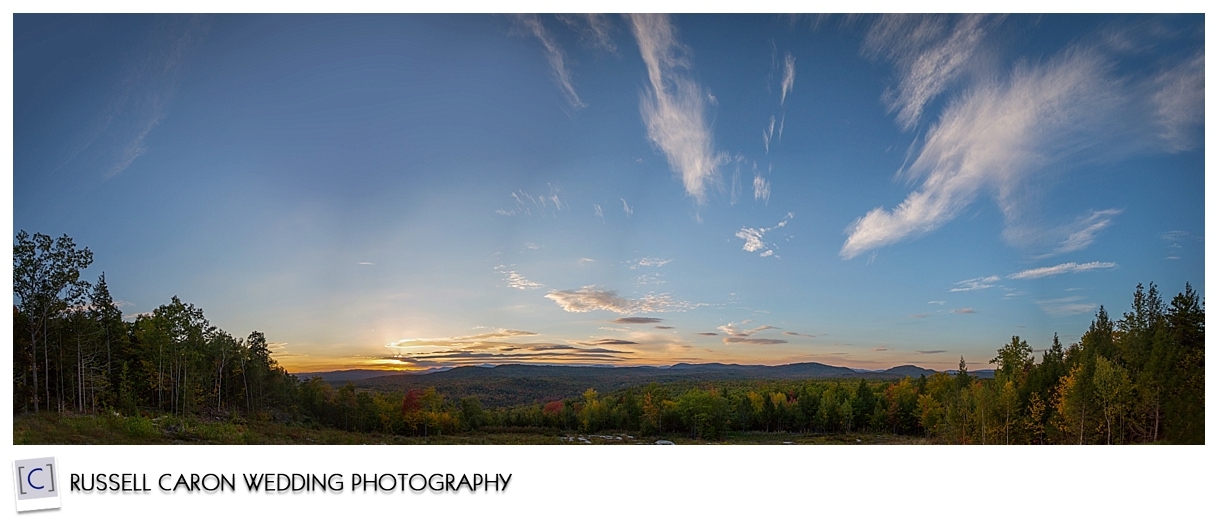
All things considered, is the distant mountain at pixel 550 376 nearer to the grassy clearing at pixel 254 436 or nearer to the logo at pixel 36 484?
the grassy clearing at pixel 254 436

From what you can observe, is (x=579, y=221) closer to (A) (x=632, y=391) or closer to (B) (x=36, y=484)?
(A) (x=632, y=391)

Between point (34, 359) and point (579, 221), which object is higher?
point (579, 221)

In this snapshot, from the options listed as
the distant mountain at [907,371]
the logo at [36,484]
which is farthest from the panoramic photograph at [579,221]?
the logo at [36,484]

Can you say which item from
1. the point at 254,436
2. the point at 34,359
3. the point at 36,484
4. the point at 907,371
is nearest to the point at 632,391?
the point at 907,371

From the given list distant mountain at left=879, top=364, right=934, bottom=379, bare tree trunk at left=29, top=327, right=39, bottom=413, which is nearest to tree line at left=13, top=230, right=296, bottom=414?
bare tree trunk at left=29, top=327, right=39, bottom=413

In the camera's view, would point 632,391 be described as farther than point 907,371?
Yes

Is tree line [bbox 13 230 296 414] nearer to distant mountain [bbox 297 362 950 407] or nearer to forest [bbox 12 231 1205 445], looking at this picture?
forest [bbox 12 231 1205 445]
